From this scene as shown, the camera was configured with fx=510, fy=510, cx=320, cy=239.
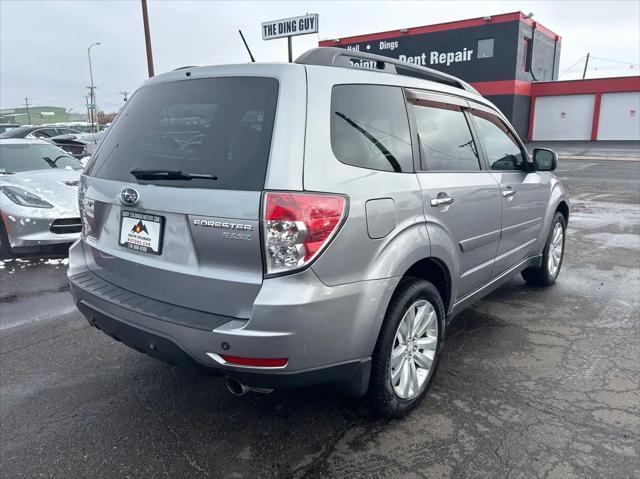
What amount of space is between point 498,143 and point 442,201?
140 cm

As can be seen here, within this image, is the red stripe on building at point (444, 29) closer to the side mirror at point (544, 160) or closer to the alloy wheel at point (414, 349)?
the side mirror at point (544, 160)

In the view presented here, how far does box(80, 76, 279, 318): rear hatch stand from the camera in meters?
2.19

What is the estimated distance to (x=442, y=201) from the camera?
9.55 feet

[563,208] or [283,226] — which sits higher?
[283,226]

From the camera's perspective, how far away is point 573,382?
10.6ft

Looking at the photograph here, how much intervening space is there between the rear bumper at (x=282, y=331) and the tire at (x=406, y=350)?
0.12 m

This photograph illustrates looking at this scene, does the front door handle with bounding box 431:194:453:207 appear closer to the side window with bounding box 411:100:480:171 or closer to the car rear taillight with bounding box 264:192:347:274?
the side window with bounding box 411:100:480:171

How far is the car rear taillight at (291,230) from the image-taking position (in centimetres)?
211

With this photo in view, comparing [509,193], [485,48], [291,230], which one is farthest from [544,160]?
[485,48]

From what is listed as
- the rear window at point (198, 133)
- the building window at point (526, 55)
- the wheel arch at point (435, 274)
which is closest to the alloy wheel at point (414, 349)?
the wheel arch at point (435, 274)

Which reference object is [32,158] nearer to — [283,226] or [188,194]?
[188,194]

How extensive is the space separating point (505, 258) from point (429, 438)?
1.80m

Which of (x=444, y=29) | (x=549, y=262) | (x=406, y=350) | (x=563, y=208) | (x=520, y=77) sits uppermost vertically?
(x=444, y=29)

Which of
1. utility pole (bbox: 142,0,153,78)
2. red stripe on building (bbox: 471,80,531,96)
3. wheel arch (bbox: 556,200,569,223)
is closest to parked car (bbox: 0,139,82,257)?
wheel arch (bbox: 556,200,569,223)
